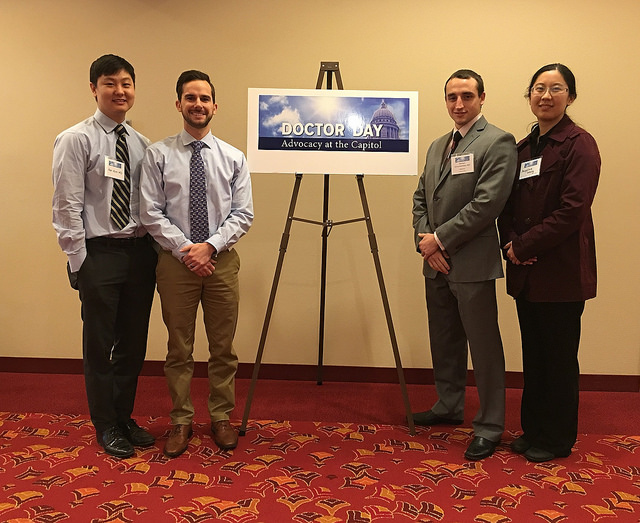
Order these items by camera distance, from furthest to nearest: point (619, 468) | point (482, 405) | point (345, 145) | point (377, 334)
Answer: point (377, 334), point (345, 145), point (482, 405), point (619, 468)

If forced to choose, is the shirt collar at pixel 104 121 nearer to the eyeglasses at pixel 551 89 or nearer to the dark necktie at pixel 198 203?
the dark necktie at pixel 198 203

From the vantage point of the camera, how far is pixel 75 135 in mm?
2496

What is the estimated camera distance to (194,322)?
8.99 ft

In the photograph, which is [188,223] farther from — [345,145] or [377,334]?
[377,334]

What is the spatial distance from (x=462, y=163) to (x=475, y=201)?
0.73 feet

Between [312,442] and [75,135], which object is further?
[312,442]

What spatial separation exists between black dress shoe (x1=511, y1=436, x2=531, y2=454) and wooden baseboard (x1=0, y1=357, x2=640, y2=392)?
1.08 m

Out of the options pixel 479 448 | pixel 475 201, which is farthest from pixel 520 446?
pixel 475 201

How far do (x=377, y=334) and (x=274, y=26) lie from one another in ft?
7.50

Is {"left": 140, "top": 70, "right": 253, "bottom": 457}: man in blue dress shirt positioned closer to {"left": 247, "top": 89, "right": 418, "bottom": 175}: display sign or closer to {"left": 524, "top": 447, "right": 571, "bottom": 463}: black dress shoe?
{"left": 247, "top": 89, "right": 418, "bottom": 175}: display sign

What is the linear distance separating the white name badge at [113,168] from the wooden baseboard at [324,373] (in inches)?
69.7

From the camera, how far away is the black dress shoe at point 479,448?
2594 mm

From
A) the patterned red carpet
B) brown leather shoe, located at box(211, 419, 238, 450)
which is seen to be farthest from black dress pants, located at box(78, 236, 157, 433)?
brown leather shoe, located at box(211, 419, 238, 450)

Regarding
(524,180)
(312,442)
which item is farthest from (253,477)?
(524,180)
